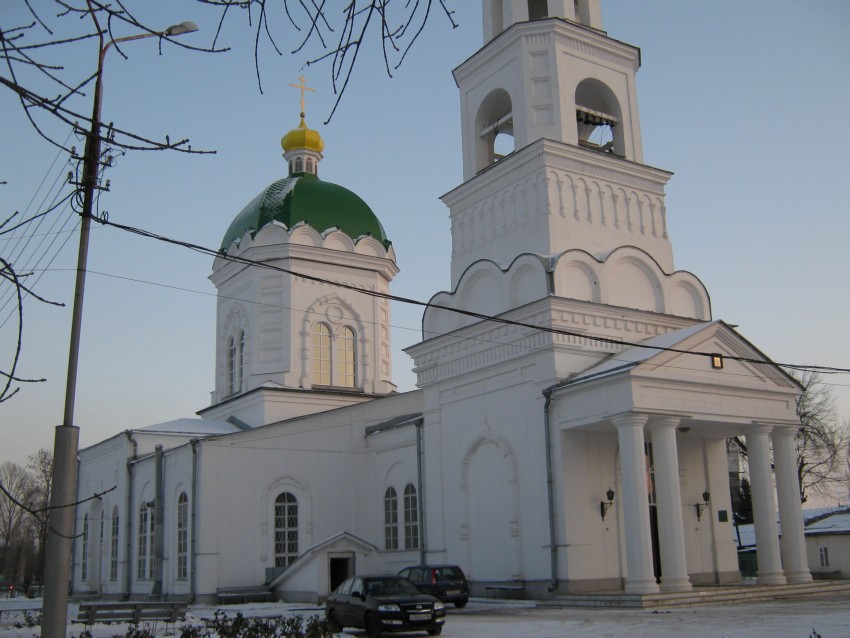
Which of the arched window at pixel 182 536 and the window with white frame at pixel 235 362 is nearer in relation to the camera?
the arched window at pixel 182 536

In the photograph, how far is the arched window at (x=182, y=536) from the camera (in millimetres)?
25291

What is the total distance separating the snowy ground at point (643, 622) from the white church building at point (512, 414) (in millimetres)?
2001

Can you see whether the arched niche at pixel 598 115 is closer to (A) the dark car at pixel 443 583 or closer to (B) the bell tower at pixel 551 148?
(B) the bell tower at pixel 551 148

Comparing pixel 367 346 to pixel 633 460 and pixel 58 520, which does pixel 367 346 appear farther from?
pixel 58 520

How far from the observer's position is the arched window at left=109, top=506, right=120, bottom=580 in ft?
97.3

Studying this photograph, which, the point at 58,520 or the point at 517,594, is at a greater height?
the point at 58,520

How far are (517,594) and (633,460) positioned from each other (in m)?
4.15

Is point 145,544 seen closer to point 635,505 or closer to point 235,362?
point 235,362

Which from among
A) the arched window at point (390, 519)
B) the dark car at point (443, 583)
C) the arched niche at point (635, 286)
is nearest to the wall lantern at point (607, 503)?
the dark car at point (443, 583)

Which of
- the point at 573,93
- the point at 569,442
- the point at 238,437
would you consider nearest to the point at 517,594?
the point at 569,442

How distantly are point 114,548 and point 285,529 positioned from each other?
7270mm

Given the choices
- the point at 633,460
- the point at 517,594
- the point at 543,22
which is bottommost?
the point at 517,594

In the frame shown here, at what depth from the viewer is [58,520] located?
7773 mm

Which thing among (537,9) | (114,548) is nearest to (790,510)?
(537,9)
